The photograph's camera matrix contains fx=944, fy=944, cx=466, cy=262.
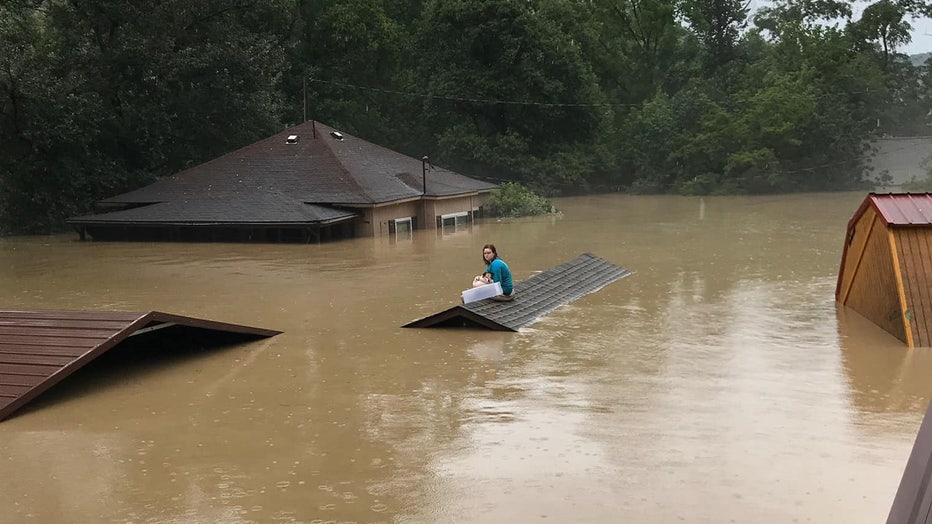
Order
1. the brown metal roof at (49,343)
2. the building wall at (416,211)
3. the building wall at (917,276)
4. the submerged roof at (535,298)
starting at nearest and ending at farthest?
the brown metal roof at (49,343), the building wall at (917,276), the submerged roof at (535,298), the building wall at (416,211)

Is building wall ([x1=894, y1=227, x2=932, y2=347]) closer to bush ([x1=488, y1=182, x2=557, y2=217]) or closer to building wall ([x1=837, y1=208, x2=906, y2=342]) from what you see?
building wall ([x1=837, y1=208, x2=906, y2=342])

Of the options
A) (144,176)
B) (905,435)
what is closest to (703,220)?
(144,176)

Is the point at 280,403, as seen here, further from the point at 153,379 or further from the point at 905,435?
the point at 905,435

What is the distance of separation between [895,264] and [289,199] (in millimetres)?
23504

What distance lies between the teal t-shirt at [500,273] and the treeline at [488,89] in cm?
2663

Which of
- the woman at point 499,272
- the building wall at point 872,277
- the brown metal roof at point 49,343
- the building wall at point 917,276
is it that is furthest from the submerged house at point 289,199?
the building wall at point 917,276

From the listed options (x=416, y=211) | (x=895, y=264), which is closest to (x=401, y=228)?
(x=416, y=211)

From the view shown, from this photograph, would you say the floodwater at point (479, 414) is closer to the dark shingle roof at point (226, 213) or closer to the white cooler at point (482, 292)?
the white cooler at point (482, 292)

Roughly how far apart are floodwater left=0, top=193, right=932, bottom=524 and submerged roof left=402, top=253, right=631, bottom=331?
1.08 feet

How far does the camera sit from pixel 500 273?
17484 mm

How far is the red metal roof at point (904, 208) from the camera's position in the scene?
1567cm

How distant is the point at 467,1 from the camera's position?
185 ft

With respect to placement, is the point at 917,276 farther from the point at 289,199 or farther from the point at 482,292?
the point at 289,199

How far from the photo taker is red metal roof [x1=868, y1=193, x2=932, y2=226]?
15.7 m
